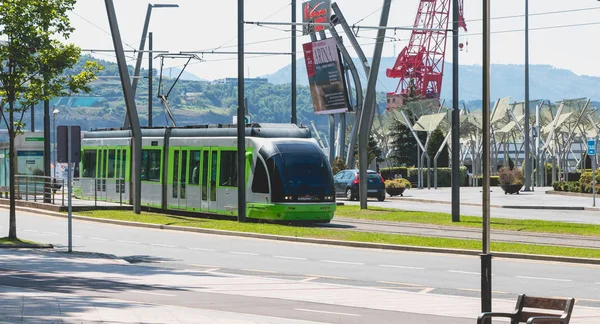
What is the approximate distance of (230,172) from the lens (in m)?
33.5

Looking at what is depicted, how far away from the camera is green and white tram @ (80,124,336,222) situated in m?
31.6

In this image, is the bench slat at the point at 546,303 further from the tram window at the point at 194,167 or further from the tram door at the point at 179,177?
the tram door at the point at 179,177

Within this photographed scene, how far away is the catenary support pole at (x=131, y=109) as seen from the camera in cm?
3566

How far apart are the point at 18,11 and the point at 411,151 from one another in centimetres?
7754

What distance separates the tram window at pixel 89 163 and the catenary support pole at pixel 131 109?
→ 6.45m

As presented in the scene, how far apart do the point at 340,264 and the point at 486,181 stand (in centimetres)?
1082

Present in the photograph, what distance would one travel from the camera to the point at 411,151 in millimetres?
101562

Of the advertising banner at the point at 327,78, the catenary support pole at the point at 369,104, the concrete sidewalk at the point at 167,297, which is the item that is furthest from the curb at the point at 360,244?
the advertising banner at the point at 327,78

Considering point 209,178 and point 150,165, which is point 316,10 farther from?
point 209,178

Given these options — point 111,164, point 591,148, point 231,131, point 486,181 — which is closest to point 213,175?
point 231,131

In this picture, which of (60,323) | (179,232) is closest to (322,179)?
(179,232)

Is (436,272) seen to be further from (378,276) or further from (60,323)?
(60,323)

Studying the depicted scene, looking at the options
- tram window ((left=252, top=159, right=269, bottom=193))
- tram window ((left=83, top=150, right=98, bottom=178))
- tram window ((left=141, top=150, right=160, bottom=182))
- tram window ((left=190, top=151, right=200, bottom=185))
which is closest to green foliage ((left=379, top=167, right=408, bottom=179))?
tram window ((left=83, top=150, right=98, bottom=178))

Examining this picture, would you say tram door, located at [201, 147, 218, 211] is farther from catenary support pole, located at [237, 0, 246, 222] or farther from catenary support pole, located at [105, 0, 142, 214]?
catenary support pole, located at [105, 0, 142, 214]
